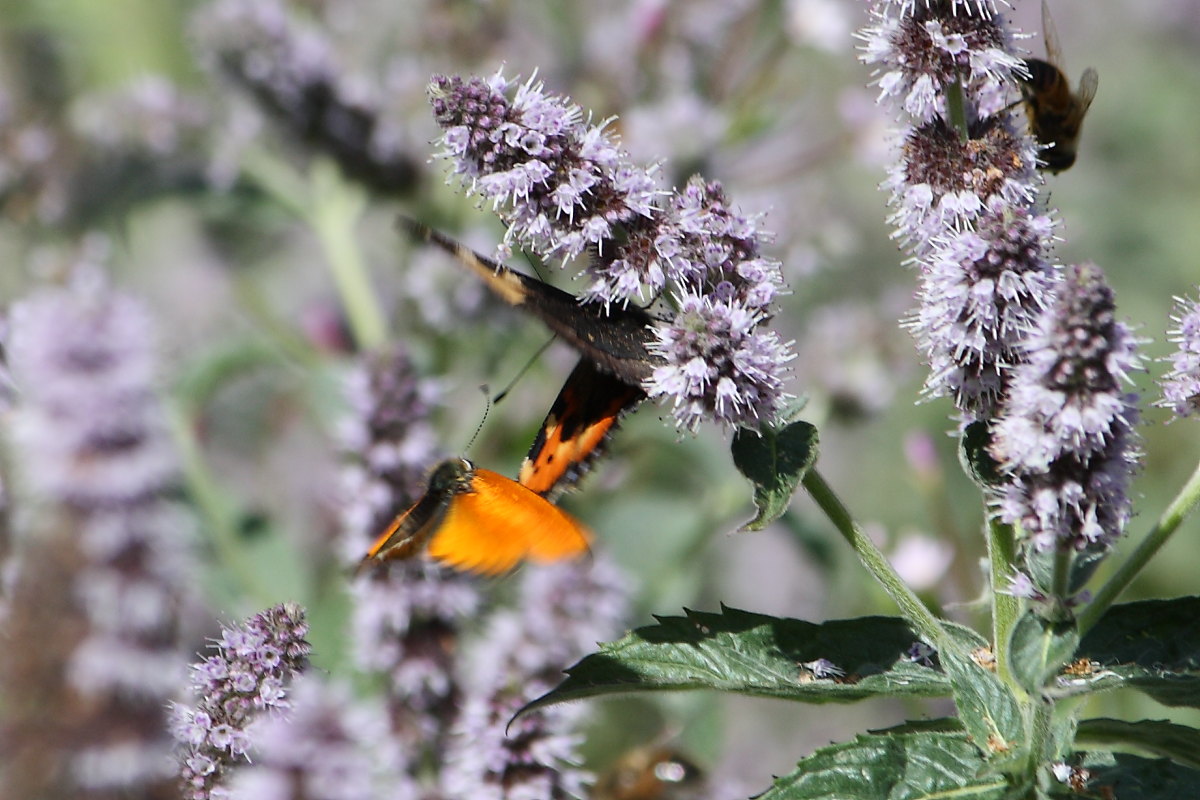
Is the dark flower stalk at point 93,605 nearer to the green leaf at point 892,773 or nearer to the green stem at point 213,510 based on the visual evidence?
the green leaf at point 892,773

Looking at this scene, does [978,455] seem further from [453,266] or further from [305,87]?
[305,87]

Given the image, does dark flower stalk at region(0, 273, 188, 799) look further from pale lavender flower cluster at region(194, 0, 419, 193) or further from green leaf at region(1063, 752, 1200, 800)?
pale lavender flower cluster at region(194, 0, 419, 193)

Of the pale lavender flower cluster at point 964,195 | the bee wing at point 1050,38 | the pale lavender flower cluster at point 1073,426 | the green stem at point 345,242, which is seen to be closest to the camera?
the pale lavender flower cluster at point 1073,426

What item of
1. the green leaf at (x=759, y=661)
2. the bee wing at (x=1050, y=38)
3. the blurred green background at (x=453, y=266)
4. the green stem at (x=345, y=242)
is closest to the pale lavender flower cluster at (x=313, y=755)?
the green leaf at (x=759, y=661)

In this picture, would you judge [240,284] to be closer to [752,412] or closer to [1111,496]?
[752,412]

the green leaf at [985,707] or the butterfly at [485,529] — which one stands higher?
the butterfly at [485,529]

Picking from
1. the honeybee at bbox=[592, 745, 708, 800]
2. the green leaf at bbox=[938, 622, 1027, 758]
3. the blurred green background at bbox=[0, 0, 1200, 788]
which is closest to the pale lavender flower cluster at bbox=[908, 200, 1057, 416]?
the green leaf at bbox=[938, 622, 1027, 758]

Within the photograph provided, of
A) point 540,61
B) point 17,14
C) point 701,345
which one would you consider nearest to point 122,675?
point 701,345
